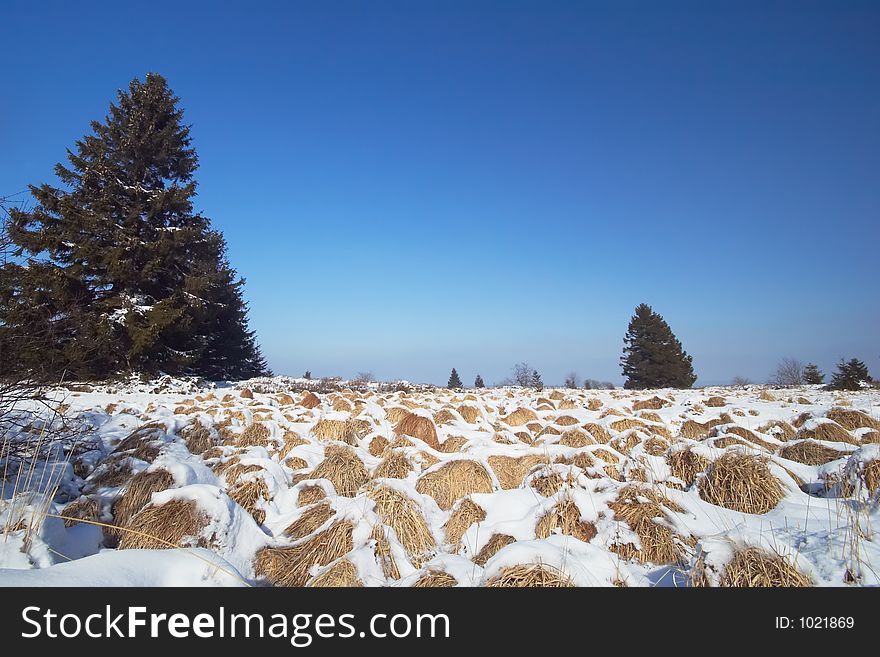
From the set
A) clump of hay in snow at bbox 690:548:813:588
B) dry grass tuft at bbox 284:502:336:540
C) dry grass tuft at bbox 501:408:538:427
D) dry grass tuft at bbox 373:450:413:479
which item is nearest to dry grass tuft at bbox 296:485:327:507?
dry grass tuft at bbox 284:502:336:540

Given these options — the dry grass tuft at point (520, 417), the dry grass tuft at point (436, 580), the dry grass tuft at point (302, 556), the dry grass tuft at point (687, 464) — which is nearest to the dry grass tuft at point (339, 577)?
the dry grass tuft at point (302, 556)

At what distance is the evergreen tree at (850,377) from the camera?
15938 mm

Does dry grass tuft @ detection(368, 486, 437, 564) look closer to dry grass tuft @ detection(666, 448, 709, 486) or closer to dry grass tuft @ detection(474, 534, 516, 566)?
dry grass tuft @ detection(474, 534, 516, 566)

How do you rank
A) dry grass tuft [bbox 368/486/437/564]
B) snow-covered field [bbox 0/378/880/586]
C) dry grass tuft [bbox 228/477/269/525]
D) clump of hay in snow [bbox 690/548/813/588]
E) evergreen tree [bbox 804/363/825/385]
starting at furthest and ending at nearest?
evergreen tree [bbox 804/363/825/385]
dry grass tuft [bbox 228/477/269/525]
dry grass tuft [bbox 368/486/437/564]
snow-covered field [bbox 0/378/880/586]
clump of hay in snow [bbox 690/548/813/588]

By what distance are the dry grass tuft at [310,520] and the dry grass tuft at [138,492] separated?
5.54 ft

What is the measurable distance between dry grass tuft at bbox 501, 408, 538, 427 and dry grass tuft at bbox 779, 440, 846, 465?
5.43 m

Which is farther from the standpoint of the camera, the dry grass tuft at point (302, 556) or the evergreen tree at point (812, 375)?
the evergreen tree at point (812, 375)

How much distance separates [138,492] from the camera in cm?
429

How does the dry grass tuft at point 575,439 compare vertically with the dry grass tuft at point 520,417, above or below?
above

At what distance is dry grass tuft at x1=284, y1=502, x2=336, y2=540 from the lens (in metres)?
3.91

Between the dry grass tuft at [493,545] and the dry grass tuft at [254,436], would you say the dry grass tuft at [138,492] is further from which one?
the dry grass tuft at [493,545]

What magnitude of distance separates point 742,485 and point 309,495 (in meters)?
4.98
